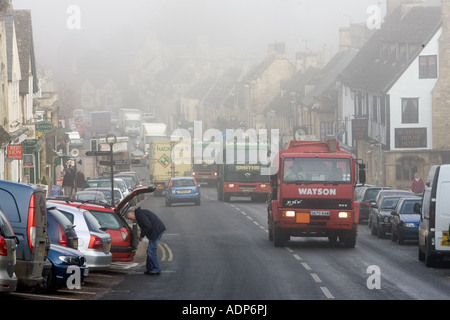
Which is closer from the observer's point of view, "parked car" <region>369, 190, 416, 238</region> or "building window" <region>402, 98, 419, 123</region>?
"parked car" <region>369, 190, 416, 238</region>

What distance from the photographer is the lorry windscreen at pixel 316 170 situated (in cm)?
2934

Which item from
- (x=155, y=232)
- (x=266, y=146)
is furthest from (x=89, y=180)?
(x=155, y=232)

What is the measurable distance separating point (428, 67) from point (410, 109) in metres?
2.74

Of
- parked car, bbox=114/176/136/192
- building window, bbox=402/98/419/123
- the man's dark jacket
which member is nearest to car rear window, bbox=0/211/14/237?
the man's dark jacket

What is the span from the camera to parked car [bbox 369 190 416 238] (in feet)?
115

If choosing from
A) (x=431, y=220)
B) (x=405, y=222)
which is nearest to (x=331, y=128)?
(x=405, y=222)

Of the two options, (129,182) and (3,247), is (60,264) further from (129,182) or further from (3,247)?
(129,182)

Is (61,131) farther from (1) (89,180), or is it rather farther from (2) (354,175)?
(2) (354,175)

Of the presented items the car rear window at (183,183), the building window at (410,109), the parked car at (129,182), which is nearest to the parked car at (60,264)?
the car rear window at (183,183)

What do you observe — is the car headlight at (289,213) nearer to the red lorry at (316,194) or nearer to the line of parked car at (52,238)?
the red lorry at (316,194)

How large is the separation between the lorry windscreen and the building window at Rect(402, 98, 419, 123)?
114ft

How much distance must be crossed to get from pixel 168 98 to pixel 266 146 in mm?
97846

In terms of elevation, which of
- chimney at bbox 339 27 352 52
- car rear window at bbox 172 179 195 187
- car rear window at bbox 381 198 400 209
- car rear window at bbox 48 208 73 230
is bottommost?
car rear window at bbox 172 179 195 187

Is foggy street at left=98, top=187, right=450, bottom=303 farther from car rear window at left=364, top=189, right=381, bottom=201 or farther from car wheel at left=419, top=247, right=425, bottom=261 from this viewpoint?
car rear window at left=364, top=189, right=381, bottom=201
